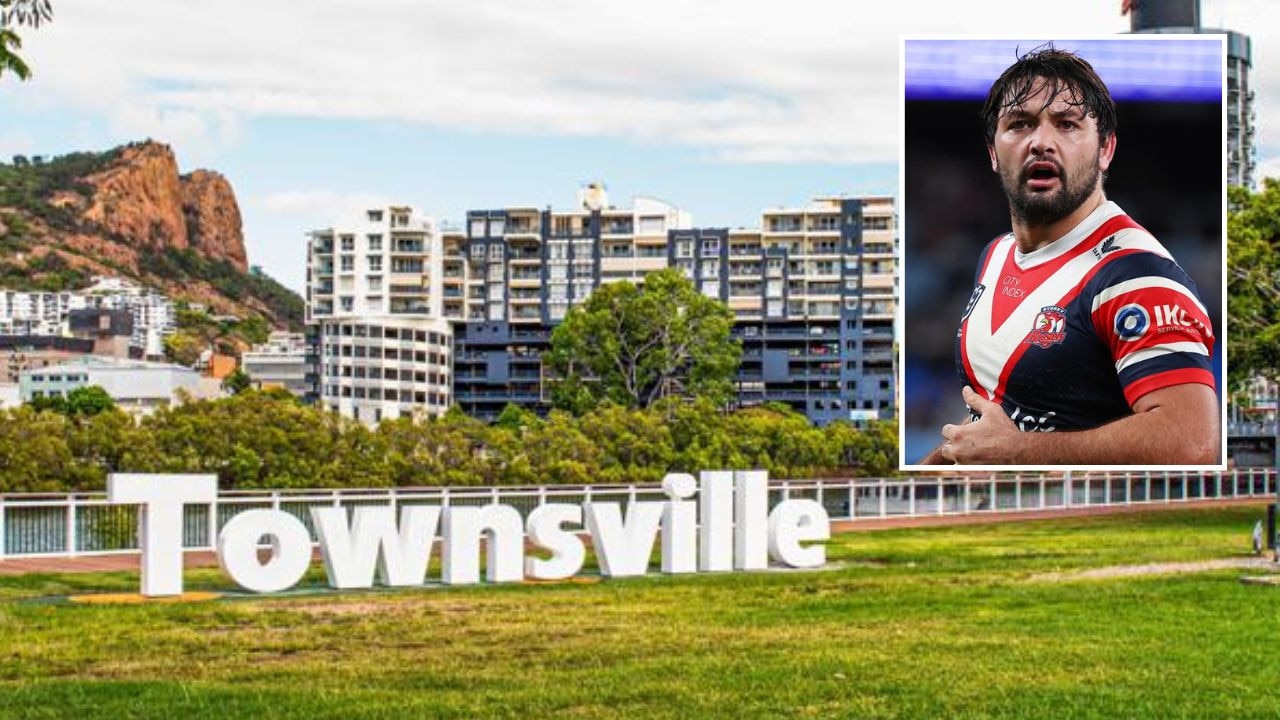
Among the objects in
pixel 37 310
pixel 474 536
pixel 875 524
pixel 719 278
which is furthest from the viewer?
pixel 37 310

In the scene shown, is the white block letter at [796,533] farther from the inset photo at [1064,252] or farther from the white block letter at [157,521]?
the inset photo at [1064,252]

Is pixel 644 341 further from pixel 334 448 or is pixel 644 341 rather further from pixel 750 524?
pixel 750 524

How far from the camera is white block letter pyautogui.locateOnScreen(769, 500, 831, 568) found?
1114 inches

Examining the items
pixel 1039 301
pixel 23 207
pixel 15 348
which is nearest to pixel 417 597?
pixel 1039 301

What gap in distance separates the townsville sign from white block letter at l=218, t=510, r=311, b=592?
0.01m

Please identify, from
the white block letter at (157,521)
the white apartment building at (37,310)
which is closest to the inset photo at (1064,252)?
the white block letter at (157,521)

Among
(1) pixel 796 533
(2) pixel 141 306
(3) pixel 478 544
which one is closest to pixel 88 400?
(1) pixel 796 533

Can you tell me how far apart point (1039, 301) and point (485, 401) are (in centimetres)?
10169

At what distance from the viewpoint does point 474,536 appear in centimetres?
2533

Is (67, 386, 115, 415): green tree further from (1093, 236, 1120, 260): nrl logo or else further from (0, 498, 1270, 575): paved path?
(1093, 236, 1120, 260): nrl logo

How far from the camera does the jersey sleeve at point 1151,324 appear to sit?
39.1ft

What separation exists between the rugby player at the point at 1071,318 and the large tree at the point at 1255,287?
26.4 meters

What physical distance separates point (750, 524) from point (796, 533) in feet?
2.70

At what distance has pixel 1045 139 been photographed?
12250 mm
